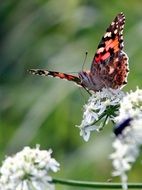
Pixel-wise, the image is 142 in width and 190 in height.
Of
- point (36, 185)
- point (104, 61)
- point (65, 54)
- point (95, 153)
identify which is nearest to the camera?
point (36, 185)

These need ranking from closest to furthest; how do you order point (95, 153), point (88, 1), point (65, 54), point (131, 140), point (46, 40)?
point (131, 140)
point (95, 153)
point (65, 54)
point (88, 1)
point (46, 40)

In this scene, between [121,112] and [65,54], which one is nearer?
[121,112]

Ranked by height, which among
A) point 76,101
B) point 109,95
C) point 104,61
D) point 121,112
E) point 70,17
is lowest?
point 121,112

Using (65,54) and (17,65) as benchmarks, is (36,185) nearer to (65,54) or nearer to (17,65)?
(65,54)

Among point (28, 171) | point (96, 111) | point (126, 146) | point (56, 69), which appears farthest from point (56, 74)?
point (56, 69)

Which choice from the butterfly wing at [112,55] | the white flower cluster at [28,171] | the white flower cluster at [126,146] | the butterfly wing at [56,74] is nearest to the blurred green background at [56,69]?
the butterfly wing at [112,55]

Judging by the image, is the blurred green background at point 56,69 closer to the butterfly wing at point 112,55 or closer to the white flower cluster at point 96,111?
the butterfly wing at point 112,55

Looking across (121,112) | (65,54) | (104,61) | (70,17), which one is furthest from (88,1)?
(121,112)
